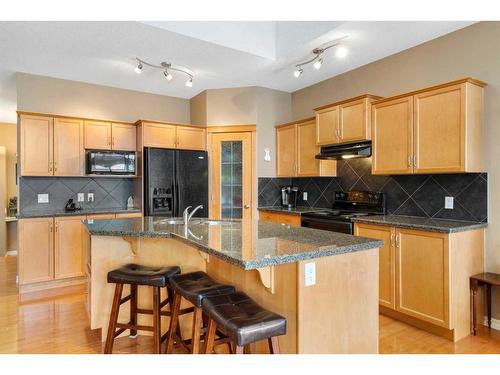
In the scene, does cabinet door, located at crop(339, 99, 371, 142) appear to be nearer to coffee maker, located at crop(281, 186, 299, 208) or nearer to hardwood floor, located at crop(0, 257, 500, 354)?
coffee maker, located at crop(281, 186, 299, 208)

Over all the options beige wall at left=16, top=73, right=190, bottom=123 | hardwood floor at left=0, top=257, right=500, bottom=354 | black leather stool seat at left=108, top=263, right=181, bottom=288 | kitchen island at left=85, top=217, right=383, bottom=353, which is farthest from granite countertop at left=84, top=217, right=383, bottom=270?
beige wall at left=16, top=73, right=190, bottom=123

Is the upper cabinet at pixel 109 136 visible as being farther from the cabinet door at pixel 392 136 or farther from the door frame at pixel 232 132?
the cabinet door at pixel 392 136

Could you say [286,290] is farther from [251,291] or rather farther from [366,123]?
[366,123]

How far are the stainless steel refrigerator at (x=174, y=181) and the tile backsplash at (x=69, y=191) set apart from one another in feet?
2.20

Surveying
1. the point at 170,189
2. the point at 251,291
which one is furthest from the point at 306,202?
the point at 251,291

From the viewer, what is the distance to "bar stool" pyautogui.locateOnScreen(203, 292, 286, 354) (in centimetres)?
150

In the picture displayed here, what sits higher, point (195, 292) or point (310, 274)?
point (310, 274)

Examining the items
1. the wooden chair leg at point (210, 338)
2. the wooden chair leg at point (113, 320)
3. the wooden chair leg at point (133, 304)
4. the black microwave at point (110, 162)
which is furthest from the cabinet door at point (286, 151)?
the wooden chair leg at point (210, 338)

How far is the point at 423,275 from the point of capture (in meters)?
2.82

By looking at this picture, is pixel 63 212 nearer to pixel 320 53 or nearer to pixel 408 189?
pixel 320 53

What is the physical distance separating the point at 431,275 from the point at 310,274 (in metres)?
1.65

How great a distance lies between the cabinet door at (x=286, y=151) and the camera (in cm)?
470

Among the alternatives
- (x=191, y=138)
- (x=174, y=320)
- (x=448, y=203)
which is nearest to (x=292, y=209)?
(x=191, y=138)
